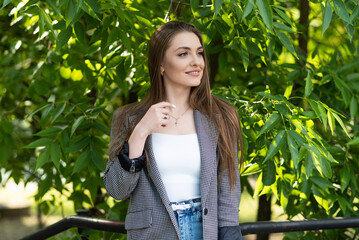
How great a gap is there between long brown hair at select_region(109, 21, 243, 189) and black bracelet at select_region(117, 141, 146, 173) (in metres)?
0.08

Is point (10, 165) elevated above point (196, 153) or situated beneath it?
elevated above

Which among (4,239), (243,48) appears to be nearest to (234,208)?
(243,48)

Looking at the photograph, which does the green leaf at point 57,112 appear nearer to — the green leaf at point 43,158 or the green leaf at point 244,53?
the green leaf at point 43,158

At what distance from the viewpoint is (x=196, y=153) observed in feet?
6.03

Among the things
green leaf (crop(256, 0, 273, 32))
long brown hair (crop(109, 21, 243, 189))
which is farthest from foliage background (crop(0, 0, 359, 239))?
long brown hair (crop(109, 21, 243, 189))

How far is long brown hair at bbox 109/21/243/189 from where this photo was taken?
6.15 feet

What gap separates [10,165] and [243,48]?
195 centimetres

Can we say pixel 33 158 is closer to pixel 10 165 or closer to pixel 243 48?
pixel 10 165

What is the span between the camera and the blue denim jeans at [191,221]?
70.8 inches

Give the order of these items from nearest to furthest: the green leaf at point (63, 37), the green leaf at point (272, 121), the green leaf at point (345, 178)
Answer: the green leaf at point (272, 121) → the green leaf at point (63, 37) → the green leaf at point (345, 178)

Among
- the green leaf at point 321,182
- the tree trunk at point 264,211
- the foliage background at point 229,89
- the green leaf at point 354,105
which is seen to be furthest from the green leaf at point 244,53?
the tree trunk at point 264,211

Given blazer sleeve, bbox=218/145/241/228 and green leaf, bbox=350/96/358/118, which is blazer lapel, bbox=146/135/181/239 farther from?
green leaf, bbox=350/96/358/118

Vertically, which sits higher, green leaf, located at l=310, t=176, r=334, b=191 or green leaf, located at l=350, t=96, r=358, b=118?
green leaf, located at l=350, t=96, r=358, b=118

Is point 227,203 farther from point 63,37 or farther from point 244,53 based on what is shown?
point 63,37
